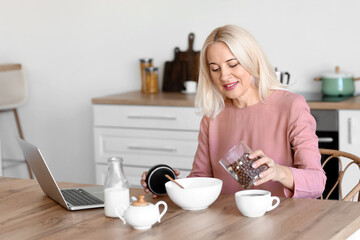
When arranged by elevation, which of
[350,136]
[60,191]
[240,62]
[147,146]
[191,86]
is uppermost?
[240,62]

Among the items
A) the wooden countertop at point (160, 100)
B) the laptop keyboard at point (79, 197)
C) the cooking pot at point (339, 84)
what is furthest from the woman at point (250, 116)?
the cooking pot at point (339, 84)

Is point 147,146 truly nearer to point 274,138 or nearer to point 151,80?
point 151,80

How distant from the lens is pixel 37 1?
485 cm

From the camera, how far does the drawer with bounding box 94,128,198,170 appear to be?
12.4 feet

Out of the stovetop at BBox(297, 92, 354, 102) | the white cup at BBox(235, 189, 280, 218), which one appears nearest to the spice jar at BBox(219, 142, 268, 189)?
the white cup at BBox(235, 189, 280, 218)

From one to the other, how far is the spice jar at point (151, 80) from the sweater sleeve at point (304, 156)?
2135 millimetres

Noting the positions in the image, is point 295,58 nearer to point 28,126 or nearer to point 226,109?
point 226,109

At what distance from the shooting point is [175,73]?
4305mm

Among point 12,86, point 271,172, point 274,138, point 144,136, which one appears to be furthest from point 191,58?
point 271,172

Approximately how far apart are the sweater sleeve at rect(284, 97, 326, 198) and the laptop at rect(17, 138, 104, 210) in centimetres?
62

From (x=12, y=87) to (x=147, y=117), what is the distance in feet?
4.54

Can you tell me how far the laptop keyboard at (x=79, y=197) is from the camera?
1.91m

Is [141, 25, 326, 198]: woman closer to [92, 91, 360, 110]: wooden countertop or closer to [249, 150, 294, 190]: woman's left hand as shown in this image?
[249, 150, 294, 190]: woman's left hand

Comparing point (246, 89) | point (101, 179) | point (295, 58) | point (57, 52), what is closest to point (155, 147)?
point (101, 179)
